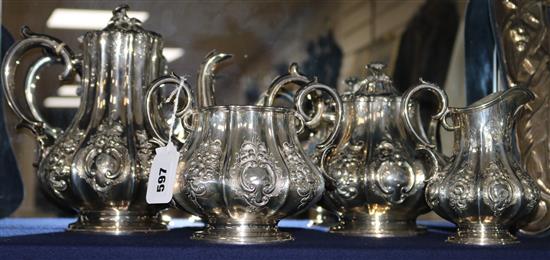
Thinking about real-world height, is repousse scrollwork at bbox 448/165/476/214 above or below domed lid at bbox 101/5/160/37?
below

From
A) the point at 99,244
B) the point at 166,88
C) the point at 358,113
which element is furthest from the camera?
the point at 166,88

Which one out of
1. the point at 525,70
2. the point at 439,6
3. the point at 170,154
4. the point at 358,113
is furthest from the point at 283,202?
the point at 439,6

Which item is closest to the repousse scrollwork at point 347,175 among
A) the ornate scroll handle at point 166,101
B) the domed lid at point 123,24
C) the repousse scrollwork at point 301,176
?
the repousse scrollwork at point 301,176

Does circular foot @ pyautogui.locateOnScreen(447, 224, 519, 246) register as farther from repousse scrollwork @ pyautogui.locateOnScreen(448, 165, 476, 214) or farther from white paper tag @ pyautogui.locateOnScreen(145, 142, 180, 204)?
white paper tag @ pyautogui.locateOnScreen(145, 142, 180, 204)

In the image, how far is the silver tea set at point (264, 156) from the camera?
107 cm

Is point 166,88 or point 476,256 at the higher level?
point 166,88

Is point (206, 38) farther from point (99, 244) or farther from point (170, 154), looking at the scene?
point (99, 244)

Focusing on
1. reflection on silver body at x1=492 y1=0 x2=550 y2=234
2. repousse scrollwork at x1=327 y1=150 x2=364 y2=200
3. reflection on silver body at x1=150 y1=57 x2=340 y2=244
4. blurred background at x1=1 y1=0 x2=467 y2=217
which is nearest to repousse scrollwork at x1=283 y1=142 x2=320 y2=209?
reflection on silver body at x1=150 y1=57 x2=340 y2=244

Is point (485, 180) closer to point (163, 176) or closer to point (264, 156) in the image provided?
point (264, 156)

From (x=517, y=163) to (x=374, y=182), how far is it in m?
0.17

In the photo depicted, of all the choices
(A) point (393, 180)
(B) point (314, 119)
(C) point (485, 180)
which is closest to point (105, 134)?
(B) point (314, 119)

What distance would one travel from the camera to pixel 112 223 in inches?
46.4

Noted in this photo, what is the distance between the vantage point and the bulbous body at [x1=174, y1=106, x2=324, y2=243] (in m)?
1.05

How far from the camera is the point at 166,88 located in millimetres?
1467
